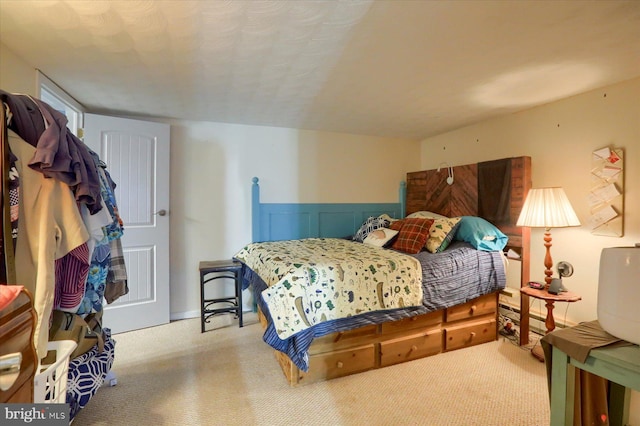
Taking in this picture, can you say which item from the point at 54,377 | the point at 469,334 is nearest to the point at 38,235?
the point at 54,377

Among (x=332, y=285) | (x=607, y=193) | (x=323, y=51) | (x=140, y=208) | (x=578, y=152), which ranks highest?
(x=323, y=51)

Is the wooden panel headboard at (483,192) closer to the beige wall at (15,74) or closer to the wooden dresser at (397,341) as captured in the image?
the wooden dresser at (397,341)

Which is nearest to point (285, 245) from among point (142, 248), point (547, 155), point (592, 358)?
point (142, 248)

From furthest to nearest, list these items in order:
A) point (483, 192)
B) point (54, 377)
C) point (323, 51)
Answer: point (483, 192) < point (323, 51) < point (54, 377)

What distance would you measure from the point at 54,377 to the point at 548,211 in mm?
3025

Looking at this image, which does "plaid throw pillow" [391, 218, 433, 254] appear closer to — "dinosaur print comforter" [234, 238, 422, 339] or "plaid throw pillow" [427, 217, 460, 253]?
"plaid throw pillow" [427, 217, 460, 253]

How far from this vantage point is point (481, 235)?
250 centimetres

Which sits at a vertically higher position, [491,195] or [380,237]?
[491,195]

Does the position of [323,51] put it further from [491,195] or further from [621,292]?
[491,195]

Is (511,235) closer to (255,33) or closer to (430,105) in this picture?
(430,105)

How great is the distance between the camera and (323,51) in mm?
1687

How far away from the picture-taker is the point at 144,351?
7.63ft

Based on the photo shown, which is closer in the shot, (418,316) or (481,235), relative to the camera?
(418,316)

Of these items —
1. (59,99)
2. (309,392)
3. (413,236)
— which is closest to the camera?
(309,392)
